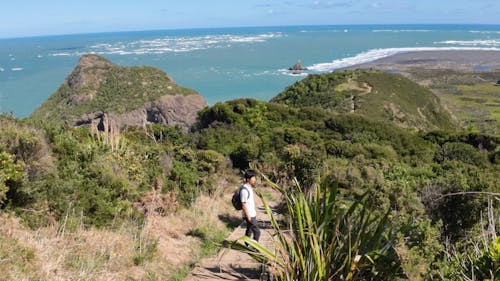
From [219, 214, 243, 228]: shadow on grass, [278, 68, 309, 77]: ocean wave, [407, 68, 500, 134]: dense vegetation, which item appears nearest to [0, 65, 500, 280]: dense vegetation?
[219, 214, 243, 228]: shadow on grass

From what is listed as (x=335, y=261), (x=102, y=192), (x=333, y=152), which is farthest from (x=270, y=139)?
(x=335, y=261)

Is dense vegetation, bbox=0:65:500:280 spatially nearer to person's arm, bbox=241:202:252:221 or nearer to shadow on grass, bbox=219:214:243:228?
shadow on grass, bbox=219:214:243:228

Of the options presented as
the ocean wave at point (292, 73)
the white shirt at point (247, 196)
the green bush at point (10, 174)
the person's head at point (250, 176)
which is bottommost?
the ocean wave at point (292, 73)

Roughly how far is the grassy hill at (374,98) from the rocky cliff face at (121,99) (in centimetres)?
1385

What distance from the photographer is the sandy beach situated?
97.3 m

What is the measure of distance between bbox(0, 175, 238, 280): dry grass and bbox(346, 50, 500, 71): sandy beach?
91.5 meters

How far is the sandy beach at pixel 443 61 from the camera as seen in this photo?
97.3 m

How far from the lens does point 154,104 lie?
48.8 meters

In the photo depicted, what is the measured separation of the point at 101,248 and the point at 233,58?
124 m

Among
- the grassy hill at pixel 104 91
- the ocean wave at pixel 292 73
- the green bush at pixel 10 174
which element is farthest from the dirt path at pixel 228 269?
the ocean wave at pixel 292 73

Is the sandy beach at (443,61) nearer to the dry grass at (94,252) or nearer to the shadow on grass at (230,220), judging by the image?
the shadow on grass at (230,220)

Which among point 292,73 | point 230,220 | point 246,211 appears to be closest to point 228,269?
point 246,211

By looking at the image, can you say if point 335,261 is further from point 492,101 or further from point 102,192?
point 492,101

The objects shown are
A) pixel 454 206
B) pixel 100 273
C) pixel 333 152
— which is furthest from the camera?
pixel 333 152
